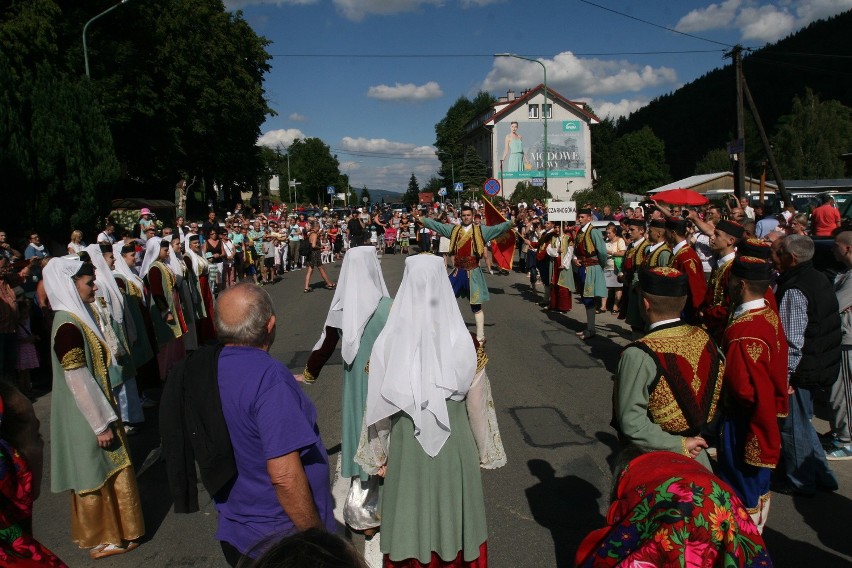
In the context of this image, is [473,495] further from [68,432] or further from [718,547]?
[68,432]

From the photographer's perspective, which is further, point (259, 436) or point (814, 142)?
point (814, 142)

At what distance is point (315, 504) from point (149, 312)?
605cm

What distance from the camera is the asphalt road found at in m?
4.22

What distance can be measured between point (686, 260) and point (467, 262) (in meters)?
4.38

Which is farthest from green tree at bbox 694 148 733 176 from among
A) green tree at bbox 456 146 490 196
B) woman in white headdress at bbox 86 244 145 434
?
woman in white headdress at bbox 86 244 145 434

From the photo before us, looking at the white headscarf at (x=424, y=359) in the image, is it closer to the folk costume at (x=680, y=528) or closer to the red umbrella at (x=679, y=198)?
the folk costume at (x=680, y=528)

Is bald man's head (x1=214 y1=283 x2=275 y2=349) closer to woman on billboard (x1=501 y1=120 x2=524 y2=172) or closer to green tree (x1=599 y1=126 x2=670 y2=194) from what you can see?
woman on billboard (x1=501 y1=120 x2=524 y2=172)

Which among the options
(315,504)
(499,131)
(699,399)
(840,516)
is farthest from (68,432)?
(499,131)

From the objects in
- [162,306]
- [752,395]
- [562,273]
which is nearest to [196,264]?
[162,306]

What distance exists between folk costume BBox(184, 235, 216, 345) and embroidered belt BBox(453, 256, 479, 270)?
403cm

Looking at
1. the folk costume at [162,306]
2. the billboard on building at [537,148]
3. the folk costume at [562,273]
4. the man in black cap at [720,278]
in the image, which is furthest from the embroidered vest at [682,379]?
the billboard on building at [537,148]

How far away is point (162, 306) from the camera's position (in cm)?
804

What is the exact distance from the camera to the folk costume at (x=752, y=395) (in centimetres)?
355

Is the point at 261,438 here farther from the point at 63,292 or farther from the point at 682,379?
the point at 63,292
